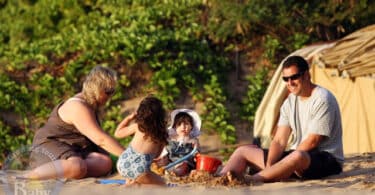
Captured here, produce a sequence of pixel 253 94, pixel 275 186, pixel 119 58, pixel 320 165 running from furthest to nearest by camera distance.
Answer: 1. pixel 119 58
2. pixel 253 94
3. pixel 320 165
4. pixel 275 186

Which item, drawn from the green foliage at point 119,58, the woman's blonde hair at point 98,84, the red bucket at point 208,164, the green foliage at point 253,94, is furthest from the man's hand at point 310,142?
the green foliage at point 253,94

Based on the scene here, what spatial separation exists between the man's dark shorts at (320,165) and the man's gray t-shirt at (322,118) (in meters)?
0.07

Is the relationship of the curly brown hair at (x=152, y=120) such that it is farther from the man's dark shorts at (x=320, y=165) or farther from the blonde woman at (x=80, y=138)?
the man's dark shorts at (x=320, y=165)

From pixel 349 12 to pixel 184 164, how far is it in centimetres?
622

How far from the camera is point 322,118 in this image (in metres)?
8.00

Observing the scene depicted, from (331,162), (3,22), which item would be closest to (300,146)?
(331,162)

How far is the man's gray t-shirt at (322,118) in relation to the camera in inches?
315

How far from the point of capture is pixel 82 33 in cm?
1571

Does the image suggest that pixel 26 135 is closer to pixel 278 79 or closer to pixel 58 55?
pixel 58 55

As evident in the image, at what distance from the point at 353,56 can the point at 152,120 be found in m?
5.29

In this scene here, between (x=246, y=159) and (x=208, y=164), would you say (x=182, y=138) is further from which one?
(x=246, y=159)

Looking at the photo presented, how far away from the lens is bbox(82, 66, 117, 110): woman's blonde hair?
26.8ft

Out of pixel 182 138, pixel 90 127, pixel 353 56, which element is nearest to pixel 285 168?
pixel 182 138

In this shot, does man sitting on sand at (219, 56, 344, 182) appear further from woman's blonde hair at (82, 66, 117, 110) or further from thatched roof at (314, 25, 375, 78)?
thatched roof at (314, 25, 375, 78)
